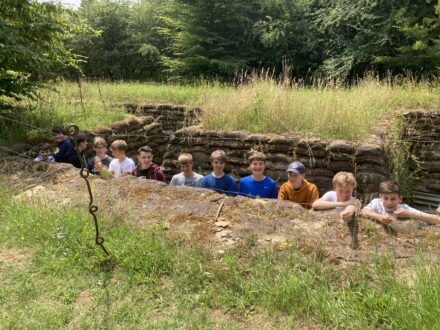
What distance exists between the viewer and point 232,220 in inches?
148

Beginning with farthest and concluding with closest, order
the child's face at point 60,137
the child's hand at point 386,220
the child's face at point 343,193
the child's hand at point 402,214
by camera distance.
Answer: the child's face at point 60,137
the child's face at point 343,193
the child's hand at point 402,214
the child's hand at point 386,220

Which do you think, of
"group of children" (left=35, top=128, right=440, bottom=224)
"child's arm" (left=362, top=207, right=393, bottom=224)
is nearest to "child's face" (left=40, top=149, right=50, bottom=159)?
"group of children" (left=35, top=128, right=440, bottom=224)

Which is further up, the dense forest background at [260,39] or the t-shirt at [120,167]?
the dense forest background at [260,39]

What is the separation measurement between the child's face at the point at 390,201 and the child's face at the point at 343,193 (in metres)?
0.39

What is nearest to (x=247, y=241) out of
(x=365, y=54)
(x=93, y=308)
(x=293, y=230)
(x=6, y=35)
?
(x=293, y=230)

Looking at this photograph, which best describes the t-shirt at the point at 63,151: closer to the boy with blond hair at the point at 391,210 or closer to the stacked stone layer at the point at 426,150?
the boy with blond hair at the point at 391,210

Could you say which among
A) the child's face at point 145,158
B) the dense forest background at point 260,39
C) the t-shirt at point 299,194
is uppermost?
the dense forest background at point 260,39

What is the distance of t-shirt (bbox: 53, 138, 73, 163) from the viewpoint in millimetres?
6664

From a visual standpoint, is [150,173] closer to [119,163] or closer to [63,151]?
[119,163]

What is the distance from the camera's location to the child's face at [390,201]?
375 cm

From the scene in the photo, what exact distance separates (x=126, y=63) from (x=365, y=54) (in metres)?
14.6

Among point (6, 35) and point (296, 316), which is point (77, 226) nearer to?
point (296, 316)

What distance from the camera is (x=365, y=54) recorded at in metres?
17.5

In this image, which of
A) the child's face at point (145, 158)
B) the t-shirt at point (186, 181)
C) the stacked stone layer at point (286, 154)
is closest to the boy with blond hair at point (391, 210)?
the stacked stone layer at point (286, 154)
